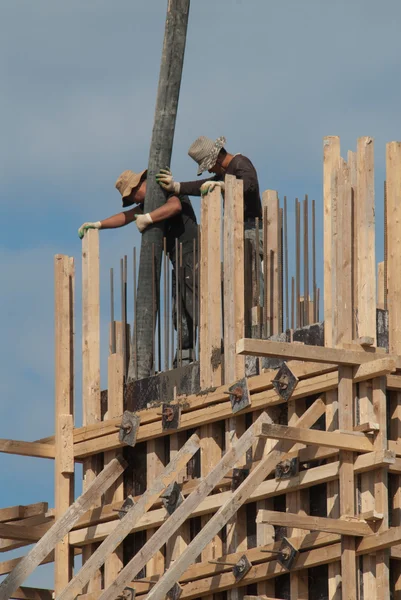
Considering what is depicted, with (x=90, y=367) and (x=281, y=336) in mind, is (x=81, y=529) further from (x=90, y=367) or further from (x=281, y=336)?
(x=281, y=336)

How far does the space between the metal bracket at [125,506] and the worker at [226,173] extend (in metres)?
2.82

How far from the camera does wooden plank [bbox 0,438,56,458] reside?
1050 inches

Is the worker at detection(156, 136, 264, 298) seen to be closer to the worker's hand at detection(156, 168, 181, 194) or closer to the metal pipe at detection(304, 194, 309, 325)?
the worker's hand at detection(156, 168, 181, 194)

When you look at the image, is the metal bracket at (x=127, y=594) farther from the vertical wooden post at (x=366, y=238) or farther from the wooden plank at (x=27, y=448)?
the vertical wooden post at (x=366, y=238)

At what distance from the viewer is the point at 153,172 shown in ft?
90.6

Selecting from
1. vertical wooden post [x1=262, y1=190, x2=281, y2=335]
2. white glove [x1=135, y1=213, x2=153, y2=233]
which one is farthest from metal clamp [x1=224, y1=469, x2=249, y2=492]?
white glove [x1=135, y1=213, x2=153, y2=233]

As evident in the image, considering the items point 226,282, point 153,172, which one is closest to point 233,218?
point 226,282

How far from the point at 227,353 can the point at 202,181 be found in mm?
2784

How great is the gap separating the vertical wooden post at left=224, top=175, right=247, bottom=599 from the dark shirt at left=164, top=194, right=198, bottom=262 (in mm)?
1761

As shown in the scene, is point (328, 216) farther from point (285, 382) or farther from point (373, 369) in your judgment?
point (373, 369)

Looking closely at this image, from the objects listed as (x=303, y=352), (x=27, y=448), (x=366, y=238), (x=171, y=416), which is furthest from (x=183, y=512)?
(x=27, y=448)

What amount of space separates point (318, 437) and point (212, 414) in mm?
2314

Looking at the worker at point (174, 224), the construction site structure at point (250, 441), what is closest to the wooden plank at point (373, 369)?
the construction site structure at point (250, 441)

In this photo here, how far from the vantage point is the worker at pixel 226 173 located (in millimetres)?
26047
